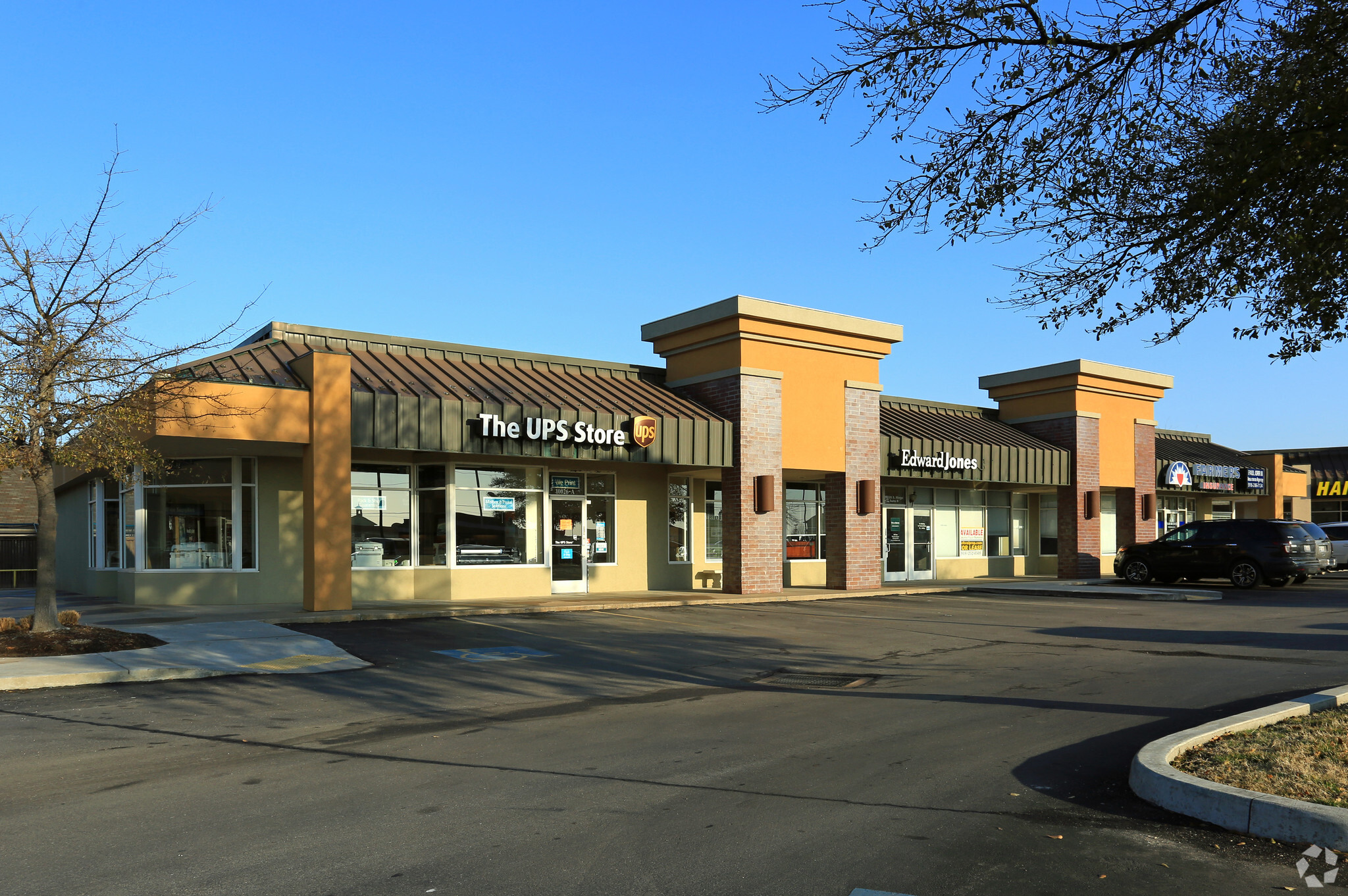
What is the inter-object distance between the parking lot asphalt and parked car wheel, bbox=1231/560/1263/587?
546 inches

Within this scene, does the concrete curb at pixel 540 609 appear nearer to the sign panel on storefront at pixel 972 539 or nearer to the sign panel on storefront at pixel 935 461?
the sign panel on storefront at pixel 935 461

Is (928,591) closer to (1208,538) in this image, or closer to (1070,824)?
(1208,538)

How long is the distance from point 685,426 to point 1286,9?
50.2ft

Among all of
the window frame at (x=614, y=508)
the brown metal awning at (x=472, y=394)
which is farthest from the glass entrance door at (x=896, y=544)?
the window frame at (x=614, y=508)

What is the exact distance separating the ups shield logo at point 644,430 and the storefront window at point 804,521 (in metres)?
6.38

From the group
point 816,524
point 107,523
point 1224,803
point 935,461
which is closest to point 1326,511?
point 935,461

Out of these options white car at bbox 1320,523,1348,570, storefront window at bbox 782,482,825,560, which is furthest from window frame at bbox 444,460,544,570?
white car at bbox 1320,523,1348,570

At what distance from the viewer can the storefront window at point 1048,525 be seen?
34.2 meters

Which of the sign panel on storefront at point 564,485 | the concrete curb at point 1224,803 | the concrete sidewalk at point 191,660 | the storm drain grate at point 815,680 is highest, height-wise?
the sign panel on storefront at point 564,485

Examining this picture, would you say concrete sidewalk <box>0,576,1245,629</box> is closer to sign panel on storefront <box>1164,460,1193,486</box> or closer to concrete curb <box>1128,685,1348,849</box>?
sign panel on storefront <box>1164,460,1193,486</box>

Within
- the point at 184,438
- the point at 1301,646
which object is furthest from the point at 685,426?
the point at 1301,646

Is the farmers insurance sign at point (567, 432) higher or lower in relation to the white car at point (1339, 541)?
higher

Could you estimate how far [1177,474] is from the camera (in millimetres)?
35469

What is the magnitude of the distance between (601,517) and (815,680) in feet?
41.0
